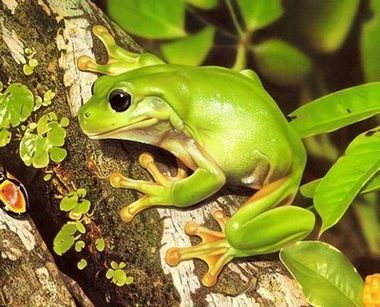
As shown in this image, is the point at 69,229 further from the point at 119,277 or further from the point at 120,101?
the point at 120,101

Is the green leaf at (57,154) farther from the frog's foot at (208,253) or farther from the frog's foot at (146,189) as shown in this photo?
the frog's foot at (208,253)

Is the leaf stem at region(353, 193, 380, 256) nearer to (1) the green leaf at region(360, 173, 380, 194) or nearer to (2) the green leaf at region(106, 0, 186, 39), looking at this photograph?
(1) the green leaf at region(360, 173, 380, 194)

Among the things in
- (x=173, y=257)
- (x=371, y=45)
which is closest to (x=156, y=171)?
(x=173, y=257)

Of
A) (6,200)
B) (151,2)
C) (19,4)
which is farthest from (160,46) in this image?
(6,200)

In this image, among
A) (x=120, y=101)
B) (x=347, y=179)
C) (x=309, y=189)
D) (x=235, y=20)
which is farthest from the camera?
(x=235, y=20)

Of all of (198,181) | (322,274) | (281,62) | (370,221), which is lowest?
(370,221)

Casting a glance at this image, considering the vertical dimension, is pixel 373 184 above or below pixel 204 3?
below

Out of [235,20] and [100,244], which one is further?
[235,20]
